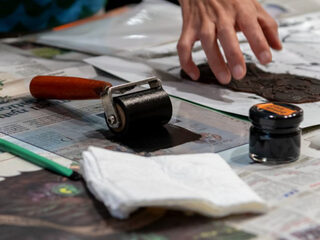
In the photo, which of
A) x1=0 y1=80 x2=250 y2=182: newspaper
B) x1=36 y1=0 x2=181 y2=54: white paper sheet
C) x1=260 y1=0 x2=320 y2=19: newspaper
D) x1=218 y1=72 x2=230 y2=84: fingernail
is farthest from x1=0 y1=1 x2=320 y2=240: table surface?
x1=260 y1=0 x2=320 y2=19: newspaper

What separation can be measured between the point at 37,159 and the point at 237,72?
0.49 metres

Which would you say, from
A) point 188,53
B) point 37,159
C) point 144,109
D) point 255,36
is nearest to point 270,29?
point 255,36

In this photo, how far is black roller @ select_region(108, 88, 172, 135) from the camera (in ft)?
2.96

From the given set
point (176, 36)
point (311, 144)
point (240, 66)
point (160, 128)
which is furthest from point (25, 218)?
point (176, 36)

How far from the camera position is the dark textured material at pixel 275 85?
1.12 metres

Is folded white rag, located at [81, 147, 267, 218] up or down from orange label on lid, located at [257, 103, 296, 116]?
down

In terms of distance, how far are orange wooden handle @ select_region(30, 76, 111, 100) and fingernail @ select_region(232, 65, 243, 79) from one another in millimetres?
304

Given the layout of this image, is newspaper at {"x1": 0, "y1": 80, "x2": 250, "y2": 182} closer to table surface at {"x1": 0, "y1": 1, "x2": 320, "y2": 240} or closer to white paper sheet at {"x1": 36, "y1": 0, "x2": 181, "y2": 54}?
table surface at {"x1": 0, "y1": 1, "x2": 320, "y2": 240}

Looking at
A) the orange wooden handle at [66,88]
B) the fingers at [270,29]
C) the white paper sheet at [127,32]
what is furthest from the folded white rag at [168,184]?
the white paper sheet at [127,32]

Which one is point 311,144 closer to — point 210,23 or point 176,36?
point 210,23

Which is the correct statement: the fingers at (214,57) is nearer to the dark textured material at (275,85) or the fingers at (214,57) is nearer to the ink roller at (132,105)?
the dark textured material at (275,85)

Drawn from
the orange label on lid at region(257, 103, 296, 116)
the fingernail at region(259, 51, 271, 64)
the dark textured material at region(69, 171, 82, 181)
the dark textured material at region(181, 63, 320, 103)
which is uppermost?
the orange label on lid at region(257, 103, 296, 116)

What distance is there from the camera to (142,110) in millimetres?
910

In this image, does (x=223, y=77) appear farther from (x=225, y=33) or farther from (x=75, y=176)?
(x=75, y=176)
